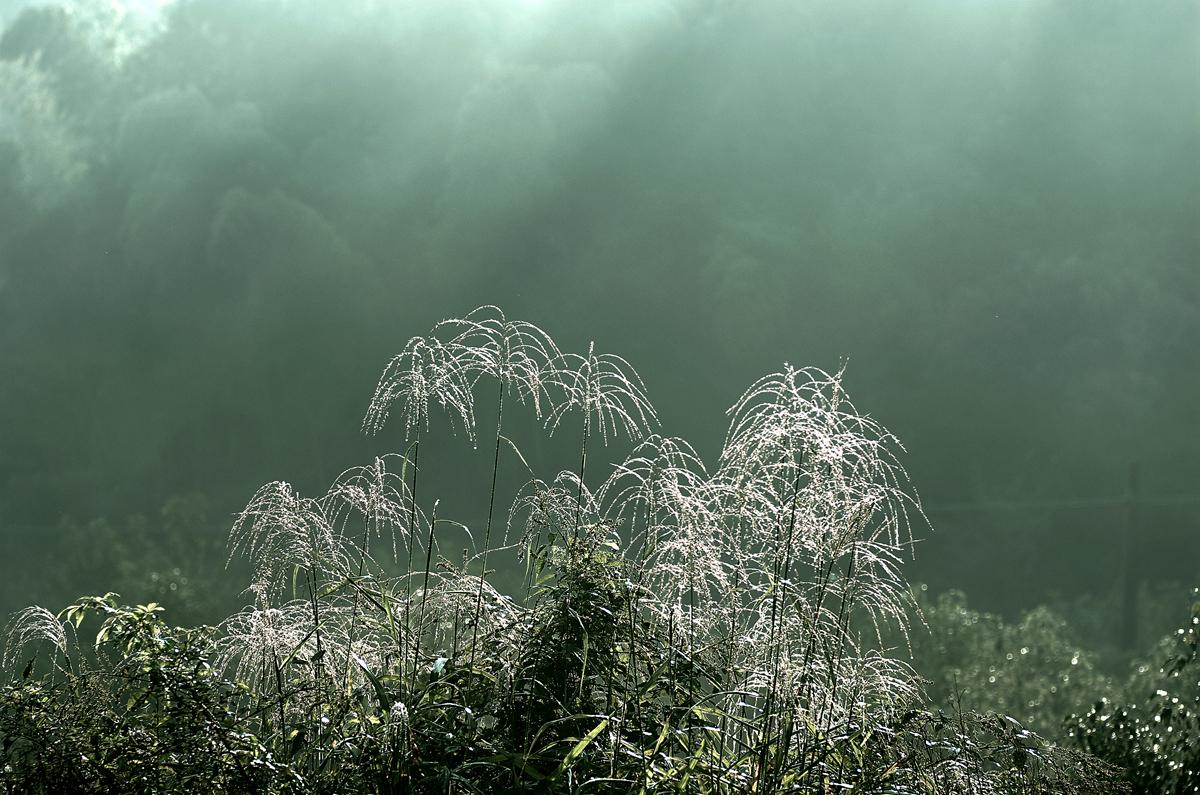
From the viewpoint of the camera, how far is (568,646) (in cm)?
275

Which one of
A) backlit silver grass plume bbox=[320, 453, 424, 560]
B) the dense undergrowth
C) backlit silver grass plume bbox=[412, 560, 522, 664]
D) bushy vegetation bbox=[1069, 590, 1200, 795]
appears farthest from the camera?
bushy vegetation bbox=[1069, 590, 1200, 795]

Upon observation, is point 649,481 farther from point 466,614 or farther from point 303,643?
point 303,643

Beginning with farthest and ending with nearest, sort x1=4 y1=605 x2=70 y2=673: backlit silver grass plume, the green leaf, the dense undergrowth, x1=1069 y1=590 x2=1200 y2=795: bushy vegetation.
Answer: x1=1069 y1=590 x2=1200 y2=795: bushy vegetation → x1=4 y1=605 x2=70 y2=673: backlit silver grass plume → the dense undergrowth → the green leaf

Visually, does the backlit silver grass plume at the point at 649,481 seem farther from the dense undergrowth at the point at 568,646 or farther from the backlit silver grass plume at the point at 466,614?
the backlit silver grass plume at the point at 466,614

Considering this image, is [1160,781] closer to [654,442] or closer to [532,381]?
[654,442]

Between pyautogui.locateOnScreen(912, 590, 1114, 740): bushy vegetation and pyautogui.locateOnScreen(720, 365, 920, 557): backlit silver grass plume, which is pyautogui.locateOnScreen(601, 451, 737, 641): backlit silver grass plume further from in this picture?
pyautogui.locateOnScreen(912, 590, 1114, 740): bushy vegetation

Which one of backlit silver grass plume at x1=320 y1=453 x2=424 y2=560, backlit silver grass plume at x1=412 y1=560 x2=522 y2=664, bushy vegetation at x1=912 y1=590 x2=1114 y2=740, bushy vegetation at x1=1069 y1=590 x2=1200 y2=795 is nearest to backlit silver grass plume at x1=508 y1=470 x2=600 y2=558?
backlit silver grass plume at x1=412 y1=560 x2=522 y2=664

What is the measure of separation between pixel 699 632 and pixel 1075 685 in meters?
7.89

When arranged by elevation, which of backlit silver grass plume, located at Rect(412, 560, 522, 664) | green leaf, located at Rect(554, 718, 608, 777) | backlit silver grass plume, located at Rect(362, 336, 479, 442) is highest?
backlit silver grass plume, located at Rect(362, 336, 479, 442)

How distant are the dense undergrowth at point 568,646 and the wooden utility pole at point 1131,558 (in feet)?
28.8

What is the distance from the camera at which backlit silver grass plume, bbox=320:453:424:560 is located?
2.98m

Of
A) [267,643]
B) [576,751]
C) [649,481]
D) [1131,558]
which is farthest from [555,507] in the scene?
[1131,558]

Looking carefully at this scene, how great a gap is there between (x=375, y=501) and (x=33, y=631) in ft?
3.85

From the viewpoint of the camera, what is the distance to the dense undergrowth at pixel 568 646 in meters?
2.64
